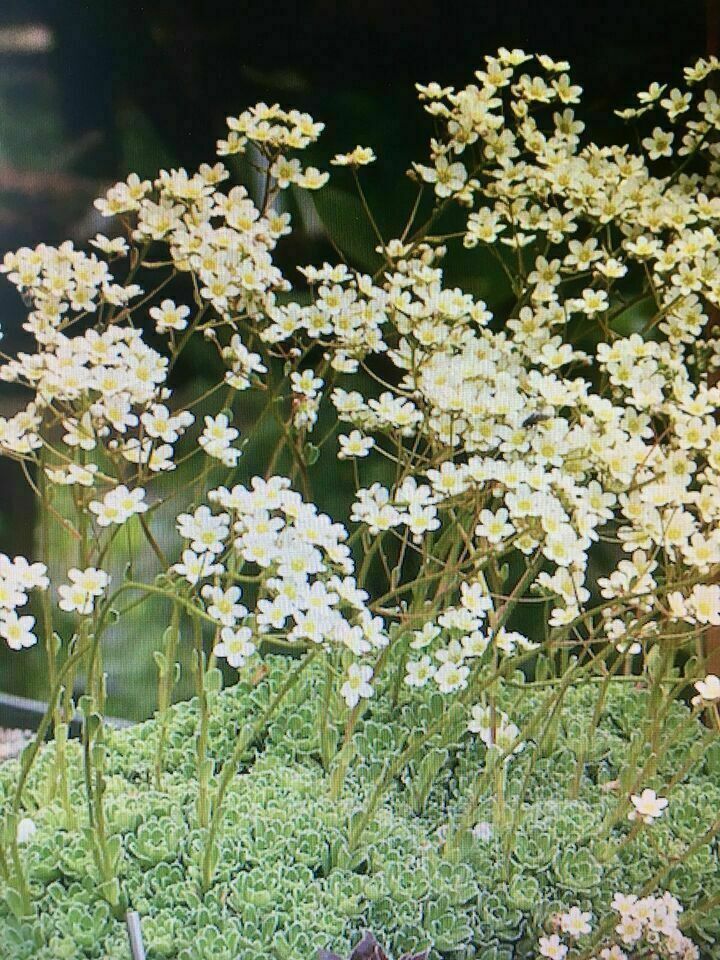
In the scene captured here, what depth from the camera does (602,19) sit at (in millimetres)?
904

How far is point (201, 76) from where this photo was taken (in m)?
0.81

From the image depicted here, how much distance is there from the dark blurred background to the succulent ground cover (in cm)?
10

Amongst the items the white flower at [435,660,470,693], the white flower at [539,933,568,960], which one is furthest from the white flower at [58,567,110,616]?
the white flower at [539,933,568,960]

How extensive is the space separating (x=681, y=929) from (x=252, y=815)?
1.31 ft

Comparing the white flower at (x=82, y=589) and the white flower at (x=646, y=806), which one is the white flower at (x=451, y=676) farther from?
the white flower at (x=82, y=589)

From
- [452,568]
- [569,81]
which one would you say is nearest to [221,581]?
[452,568]

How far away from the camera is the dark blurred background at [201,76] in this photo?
0.78m

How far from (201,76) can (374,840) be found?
2.15ft

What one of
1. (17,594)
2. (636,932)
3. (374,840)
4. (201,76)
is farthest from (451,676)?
(201,76)

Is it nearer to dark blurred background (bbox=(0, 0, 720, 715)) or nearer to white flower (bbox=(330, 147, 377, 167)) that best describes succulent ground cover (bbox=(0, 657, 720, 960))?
dark blurred background (bbox=(0, 0, 720, 715))

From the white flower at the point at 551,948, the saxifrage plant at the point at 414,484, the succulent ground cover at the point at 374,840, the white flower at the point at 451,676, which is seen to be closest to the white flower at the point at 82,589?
the saxifrage plant at the point at 414,484

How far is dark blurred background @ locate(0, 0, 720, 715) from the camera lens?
779 millimetres

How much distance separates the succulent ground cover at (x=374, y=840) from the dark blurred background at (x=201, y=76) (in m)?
0.10

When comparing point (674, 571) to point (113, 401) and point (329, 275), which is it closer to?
point (329, 275)
